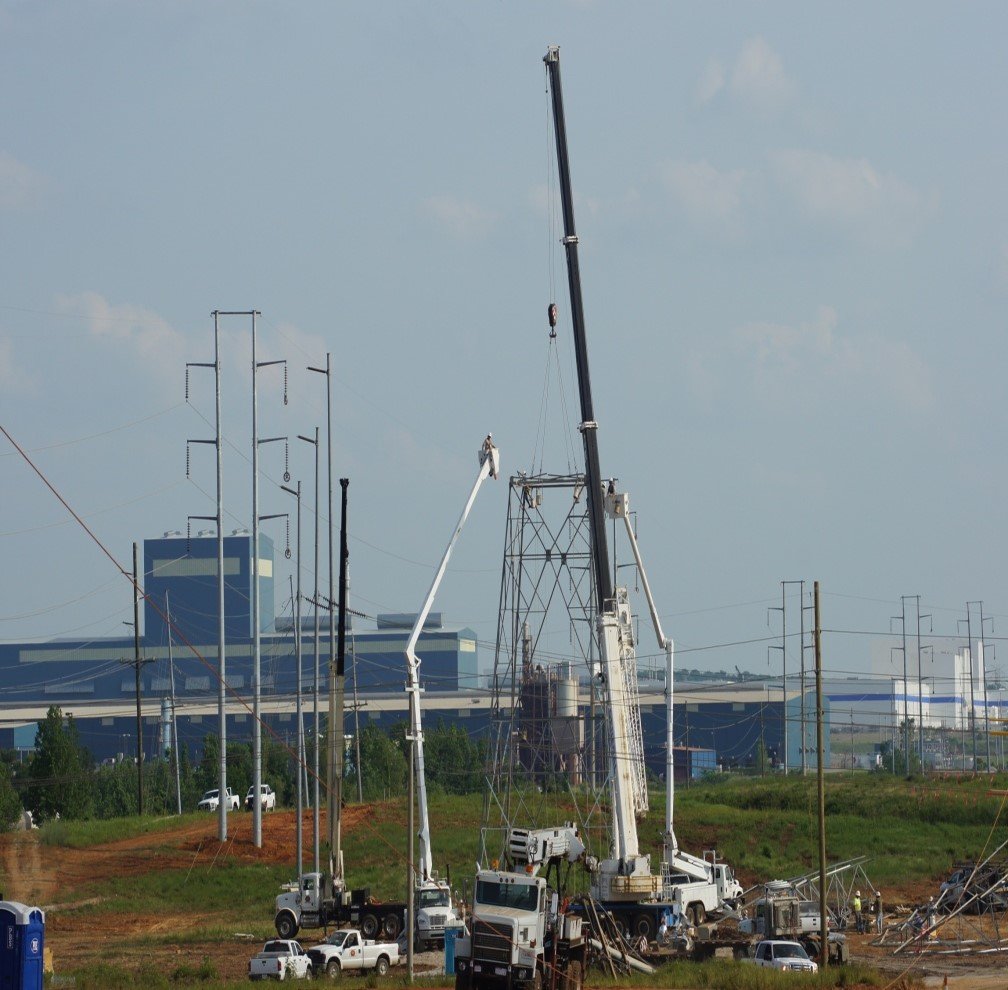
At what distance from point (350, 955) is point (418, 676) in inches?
366

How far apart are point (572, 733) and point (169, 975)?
1513 cm

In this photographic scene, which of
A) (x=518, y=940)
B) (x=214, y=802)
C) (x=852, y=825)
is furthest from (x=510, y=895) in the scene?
(x=214, y=802)

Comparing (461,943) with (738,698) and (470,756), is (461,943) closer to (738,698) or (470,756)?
(470,756)

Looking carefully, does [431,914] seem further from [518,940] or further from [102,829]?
[102,829]

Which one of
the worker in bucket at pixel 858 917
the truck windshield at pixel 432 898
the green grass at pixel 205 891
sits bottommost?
the green grass at pixel 205 891

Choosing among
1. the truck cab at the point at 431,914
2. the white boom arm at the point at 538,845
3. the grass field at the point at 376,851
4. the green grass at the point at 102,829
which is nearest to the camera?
the white boom arm at the point at 538,845

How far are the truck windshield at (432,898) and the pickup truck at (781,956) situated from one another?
9.93 meters

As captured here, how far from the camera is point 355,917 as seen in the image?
4800cm

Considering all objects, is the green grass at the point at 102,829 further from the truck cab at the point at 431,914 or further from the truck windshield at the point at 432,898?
the truck windshield at the point at 432,898

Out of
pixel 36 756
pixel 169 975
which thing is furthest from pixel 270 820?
pixel 169 975

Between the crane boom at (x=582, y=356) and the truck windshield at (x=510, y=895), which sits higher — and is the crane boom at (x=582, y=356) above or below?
above

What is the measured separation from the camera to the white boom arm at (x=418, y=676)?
4395cm

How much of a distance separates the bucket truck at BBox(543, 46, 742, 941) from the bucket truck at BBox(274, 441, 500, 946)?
4.66m

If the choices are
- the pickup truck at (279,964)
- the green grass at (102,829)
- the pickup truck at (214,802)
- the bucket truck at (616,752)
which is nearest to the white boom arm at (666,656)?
the bucket truck at (616,752)
